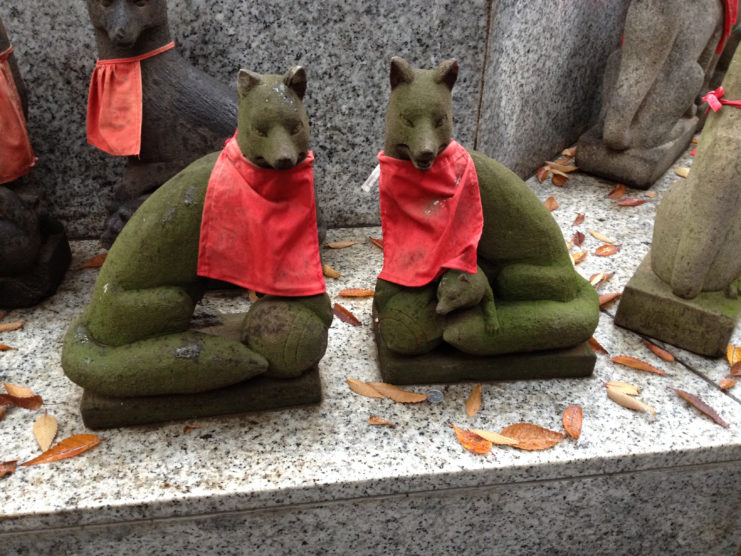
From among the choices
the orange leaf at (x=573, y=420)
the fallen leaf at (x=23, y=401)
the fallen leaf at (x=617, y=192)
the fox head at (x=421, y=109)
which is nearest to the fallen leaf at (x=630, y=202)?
the fallen leaf at (x=617, y=192)

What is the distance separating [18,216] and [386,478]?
1.57 m

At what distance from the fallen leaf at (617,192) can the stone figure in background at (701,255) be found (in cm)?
110

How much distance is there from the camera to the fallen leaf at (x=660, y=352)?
2.16 m

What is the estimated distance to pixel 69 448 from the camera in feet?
5.78

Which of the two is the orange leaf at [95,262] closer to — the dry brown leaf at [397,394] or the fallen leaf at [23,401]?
the fallen leaf at [23,401]

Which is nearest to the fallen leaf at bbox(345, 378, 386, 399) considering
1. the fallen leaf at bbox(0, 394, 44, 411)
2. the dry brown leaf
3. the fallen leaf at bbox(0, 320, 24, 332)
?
the dry brown leaf

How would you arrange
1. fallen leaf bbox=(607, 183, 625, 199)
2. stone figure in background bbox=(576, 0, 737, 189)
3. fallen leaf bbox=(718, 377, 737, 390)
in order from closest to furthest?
fallen leaf bbox=(718, 377, 737, 390) < stone figure in background bbox=(576, 0, 737, 189) < fallen leaf bbox=(607, 183, 625, 199)

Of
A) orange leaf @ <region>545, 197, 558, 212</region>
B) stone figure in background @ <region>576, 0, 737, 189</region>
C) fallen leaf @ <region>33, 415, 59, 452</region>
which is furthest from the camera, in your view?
orange leaf @ <region>545, 197, 558, 212</region>

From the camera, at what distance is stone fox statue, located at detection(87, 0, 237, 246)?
7.34ft

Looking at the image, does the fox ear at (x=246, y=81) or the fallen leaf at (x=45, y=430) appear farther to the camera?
the fallen leaf at (x=45, y=430)

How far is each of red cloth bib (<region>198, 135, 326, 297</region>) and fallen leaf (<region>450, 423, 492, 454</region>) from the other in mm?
580

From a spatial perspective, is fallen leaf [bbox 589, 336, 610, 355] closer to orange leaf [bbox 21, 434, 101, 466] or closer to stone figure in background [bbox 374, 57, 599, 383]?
stone figure in background [bbox 374, 57, 599, 383]

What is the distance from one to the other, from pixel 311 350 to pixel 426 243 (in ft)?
1.46

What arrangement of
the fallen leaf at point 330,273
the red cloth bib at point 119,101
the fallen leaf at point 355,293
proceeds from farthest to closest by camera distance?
the fallen leaf at point 330,273
the fallen leaf at point 355,293
the red cloth bib at point 119,101
